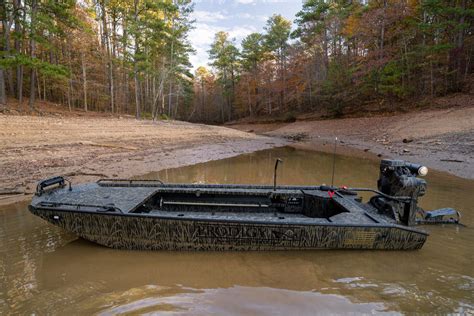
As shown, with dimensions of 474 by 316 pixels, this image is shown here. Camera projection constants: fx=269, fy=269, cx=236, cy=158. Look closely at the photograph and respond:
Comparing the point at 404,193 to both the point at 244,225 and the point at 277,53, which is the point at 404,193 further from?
the point at 277,53

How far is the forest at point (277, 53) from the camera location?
19.1 meters

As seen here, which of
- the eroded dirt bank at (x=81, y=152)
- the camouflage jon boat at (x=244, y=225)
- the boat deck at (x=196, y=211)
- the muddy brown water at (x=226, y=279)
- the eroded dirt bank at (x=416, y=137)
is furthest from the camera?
the eroded dirt bank at (x=416, y=137)

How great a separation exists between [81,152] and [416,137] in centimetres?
1733

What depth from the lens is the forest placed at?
1906 centimetres

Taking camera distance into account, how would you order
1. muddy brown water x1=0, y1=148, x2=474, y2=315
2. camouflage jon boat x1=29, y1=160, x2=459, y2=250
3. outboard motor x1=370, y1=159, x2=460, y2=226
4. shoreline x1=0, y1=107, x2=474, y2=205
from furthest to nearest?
shoreline x1=0, y1=107, x2=474, y2=205 < outboard motor x1=370, y1=159, x2=460, y2=226 < camouflage jon boat x1=29, y1=160, x2=459, y2=250 < muddy brown water x1=0, y1=148, x2=474, y2=315

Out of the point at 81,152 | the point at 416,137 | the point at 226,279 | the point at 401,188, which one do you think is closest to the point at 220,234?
the point at 226,279

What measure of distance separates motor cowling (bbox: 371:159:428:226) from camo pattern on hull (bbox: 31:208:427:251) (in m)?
0.39

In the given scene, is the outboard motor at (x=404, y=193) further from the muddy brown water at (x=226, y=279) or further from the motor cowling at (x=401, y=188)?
the muddy brown water at (x=226, y=279)

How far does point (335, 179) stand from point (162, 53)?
2851 centimetres

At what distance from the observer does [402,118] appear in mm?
20500

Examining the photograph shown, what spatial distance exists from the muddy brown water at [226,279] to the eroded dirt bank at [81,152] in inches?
124

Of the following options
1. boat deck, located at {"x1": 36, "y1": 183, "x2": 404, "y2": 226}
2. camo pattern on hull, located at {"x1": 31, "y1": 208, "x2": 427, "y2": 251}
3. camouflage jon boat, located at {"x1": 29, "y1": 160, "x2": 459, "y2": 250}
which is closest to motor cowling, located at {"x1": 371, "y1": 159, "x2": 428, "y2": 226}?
camouflage jon boat, located at {"x1": 29, "y1": 160, "x2": 459, "y2": 250}

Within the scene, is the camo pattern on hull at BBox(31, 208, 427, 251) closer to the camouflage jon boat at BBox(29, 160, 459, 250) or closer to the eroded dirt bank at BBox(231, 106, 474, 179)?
the camouflage jon boat at BBox(29, 160, 459, 250)

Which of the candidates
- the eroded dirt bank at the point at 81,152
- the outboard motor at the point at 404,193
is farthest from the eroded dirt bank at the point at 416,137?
the eroded dirt bank at the point at 81,152
